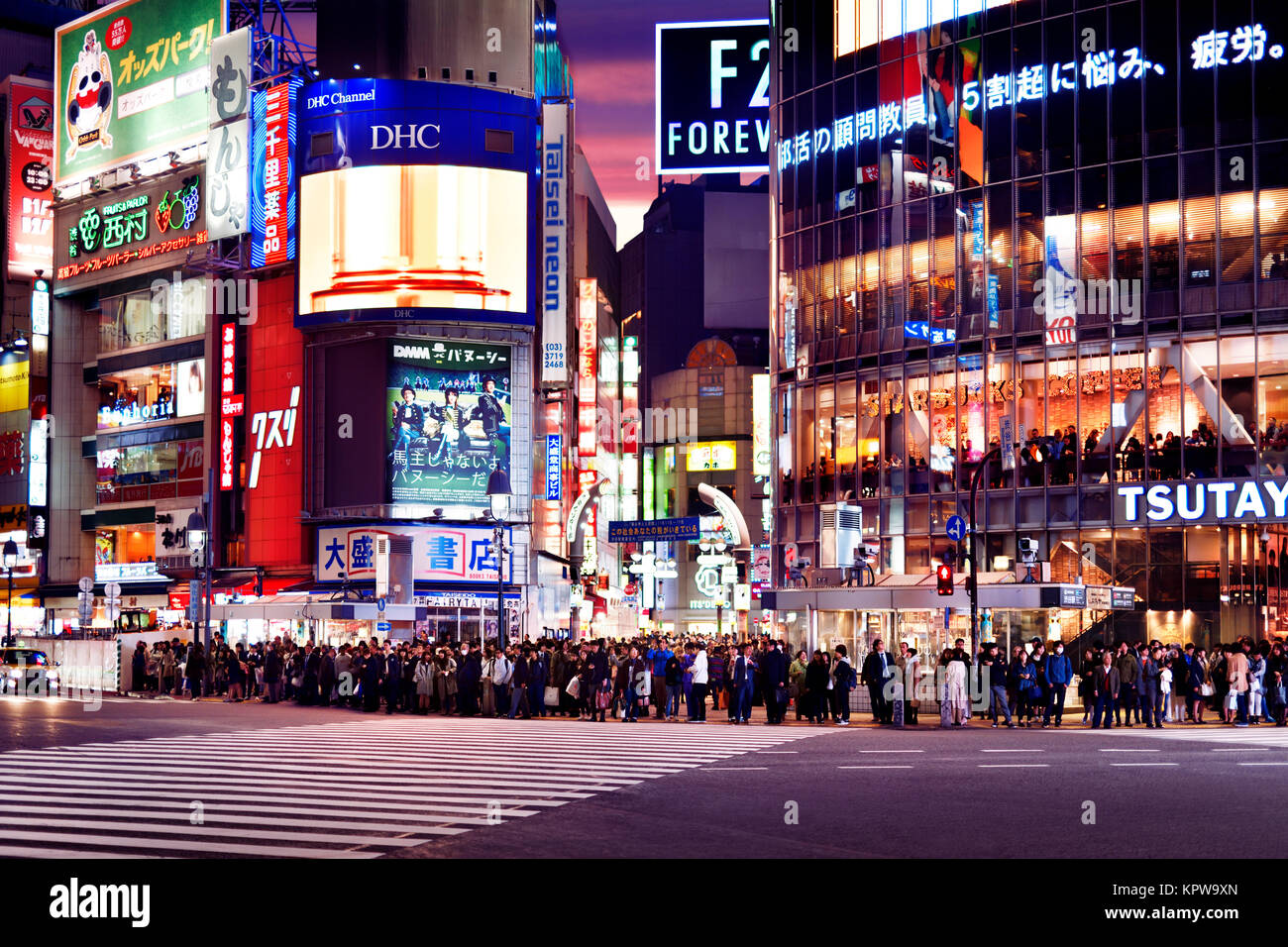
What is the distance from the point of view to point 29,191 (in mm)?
88375

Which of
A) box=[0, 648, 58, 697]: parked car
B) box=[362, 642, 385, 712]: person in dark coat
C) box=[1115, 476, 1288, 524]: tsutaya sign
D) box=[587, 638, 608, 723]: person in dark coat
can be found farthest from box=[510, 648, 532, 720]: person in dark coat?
box=[1115, 476, 1288, 524]: tsutaya sign

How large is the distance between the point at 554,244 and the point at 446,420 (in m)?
9.45

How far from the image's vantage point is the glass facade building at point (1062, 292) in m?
46.6

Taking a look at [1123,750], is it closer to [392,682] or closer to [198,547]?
[392,682]

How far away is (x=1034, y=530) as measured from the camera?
4997 cm

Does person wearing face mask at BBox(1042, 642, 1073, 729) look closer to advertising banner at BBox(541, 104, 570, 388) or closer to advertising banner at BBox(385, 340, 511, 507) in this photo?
advertising banner at BBox(385, 340, 511, 507)

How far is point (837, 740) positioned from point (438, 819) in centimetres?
1358

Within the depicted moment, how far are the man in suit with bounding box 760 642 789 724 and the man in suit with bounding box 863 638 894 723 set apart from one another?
1915 mm

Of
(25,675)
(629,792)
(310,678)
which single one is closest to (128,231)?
(25,675)

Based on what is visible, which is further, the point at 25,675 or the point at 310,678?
the point at 25,675

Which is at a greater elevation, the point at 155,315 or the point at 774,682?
the point at 155,315

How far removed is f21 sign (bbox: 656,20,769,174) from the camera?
8019 centimetres

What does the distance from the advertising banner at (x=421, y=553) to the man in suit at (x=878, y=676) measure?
35830mm
